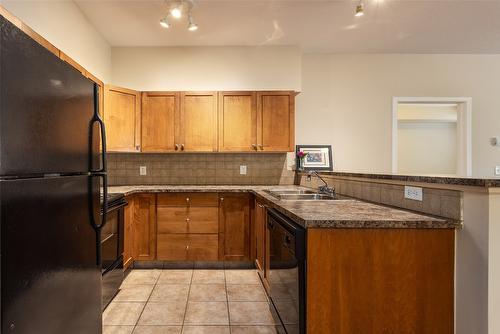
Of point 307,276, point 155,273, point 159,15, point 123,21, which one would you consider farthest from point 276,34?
point 155,273

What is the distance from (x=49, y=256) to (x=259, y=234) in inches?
78.0

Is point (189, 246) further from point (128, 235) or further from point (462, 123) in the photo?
point (462, 123)

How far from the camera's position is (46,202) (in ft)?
3.49

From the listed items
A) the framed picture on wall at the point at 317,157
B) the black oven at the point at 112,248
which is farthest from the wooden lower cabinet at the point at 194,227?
the framed picture on wall at the point at 317,157

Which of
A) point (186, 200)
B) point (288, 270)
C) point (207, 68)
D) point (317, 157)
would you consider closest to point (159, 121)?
point (207, 68)

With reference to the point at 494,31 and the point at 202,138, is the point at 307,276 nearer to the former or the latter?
the point at 202,138

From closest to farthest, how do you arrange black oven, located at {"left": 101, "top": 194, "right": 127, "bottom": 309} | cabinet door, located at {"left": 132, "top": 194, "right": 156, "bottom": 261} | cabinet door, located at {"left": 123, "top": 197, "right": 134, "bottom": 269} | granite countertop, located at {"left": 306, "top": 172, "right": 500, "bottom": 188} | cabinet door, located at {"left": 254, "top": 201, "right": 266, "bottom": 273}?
granite countertop, located at {"left": 306, "top": 172, "right": 500, "bottom": 188} → black oven, located at {"left": 101, "top": 194, "right": 127, "bottom": 309} → cabinet door, located at {"left": 254, "top": 201, "right": 266, "bottom": 273} → cabinet door, located at {"left": 123, "top": 197, "right": 134, "bottom": 269} → cabinet door, located at {"left": 132, "top": 194, "right": 156, "bottom": 261}

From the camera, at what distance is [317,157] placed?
147 inches

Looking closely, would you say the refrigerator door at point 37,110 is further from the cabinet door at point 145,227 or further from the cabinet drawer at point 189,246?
the cabinet drawer at point 189,246

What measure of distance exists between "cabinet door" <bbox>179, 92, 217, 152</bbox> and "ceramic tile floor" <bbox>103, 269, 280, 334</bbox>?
1.47 m

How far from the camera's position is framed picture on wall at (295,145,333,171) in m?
3.69

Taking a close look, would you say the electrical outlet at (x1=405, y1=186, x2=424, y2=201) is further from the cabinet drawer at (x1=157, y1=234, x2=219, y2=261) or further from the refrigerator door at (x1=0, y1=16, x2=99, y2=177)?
the cabinet drawer at (x1=157, y1=234, x2=219, y2=261)

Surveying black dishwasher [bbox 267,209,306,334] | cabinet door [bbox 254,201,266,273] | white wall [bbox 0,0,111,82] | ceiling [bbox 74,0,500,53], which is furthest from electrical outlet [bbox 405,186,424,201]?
white wall [bbox 0,0,111,82]

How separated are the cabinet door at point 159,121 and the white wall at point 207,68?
0.22 m
